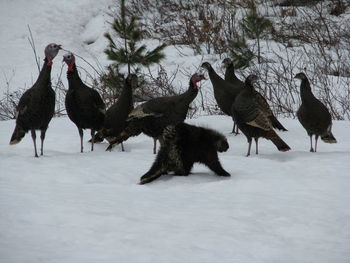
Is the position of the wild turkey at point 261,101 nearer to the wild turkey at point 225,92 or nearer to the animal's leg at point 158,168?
the wild turkey at point 225,92

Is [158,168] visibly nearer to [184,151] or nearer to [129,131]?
[184,151]

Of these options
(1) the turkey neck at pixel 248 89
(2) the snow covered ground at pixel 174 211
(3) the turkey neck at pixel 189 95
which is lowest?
(2) the snow covered ground at pixel 174 211

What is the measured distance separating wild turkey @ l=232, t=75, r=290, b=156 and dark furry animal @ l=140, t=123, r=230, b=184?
121cm

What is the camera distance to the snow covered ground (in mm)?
3066

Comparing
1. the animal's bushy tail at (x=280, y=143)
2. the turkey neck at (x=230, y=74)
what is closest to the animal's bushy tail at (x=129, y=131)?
the animal's bushy tail at (x=280, y=143)

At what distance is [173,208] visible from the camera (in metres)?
4.00

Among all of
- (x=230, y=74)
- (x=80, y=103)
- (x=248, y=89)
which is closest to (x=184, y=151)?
(x=248, y=89)

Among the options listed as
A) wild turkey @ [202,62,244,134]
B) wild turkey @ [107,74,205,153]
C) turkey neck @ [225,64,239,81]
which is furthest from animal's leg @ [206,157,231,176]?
turkey neck @ [225,64,239,81]

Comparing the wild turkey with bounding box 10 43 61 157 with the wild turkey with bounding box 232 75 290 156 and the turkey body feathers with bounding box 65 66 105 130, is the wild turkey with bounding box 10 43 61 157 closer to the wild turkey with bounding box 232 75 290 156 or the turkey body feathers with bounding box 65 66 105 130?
the turkey body feathers with bounding box 65 66 105 130

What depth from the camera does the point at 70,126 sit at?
8578 millimetres

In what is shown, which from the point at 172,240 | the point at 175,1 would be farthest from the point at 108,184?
the point at 175,1

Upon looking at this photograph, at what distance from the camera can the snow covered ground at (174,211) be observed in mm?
3066

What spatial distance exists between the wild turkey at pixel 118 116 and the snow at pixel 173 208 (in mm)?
260

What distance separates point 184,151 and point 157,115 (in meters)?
1.66
